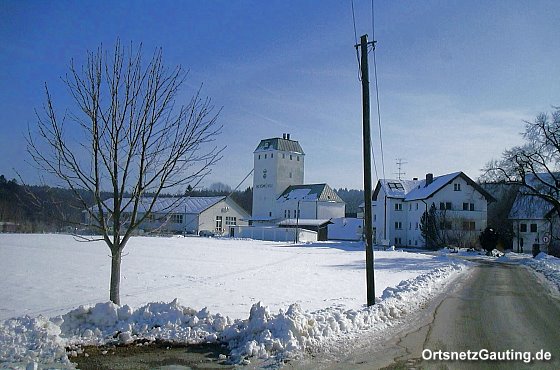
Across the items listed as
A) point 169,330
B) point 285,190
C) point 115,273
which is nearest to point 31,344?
point 169,330

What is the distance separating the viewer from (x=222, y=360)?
7582mm

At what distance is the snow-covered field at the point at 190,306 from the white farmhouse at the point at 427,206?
41174 mm

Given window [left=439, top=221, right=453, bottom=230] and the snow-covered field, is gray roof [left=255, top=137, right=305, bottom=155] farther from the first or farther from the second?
the snow-covered field

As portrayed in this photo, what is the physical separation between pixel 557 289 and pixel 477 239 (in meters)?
41.4

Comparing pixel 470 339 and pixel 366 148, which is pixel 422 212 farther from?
pixel 470 339

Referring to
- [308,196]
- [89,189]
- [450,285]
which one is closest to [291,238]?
[308,196]

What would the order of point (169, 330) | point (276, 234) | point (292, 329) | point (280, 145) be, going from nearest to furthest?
point (292, 329) < point (169, 330) < point (276, 234) < point (280, 145)

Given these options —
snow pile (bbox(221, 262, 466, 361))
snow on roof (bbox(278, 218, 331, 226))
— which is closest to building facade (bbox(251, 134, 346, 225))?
snow on roof (bbox(278, 218, 331, 226))

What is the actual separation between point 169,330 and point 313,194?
8637 centimetres

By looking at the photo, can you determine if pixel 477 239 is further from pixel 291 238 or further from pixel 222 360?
pixel 222 360

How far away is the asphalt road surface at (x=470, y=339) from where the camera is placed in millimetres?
7516

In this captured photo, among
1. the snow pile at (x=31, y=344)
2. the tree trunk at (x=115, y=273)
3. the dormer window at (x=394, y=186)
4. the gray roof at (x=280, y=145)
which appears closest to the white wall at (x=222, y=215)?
the gray roof at (x=280, y=145)

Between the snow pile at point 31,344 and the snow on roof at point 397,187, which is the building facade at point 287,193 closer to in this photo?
the snow on roof at point 397,187

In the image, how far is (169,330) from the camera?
884cm
